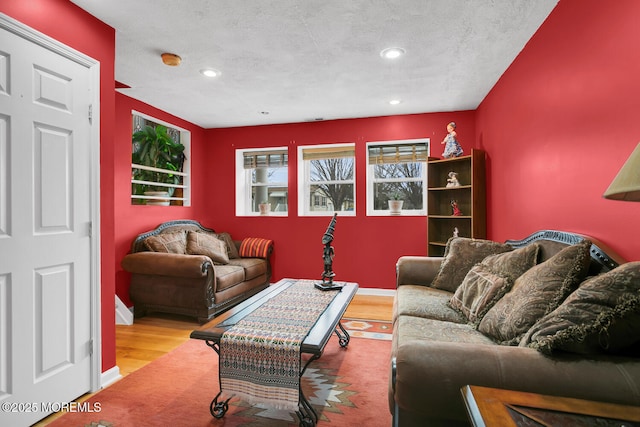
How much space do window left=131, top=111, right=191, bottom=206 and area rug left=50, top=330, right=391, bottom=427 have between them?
219 cm

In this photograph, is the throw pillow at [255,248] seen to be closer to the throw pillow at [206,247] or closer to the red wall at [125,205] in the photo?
the throw pillow at [206,247]

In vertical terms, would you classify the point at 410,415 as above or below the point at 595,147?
below

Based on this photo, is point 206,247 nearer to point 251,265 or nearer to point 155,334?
point 251,265

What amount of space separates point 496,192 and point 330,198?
2.26 m

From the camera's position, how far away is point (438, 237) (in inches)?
168

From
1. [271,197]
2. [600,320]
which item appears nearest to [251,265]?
[271,197]

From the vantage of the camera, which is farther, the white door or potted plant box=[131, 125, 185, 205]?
potted plant box=[131, 125, 185, 205]

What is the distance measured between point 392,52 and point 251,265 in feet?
9.84

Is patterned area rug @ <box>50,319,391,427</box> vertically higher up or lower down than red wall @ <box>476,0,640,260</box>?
lower down

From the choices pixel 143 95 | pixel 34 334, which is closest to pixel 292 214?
pixel 143 95

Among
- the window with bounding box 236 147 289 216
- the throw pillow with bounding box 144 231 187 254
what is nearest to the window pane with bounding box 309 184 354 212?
the window with bounding box 236 147 289 216

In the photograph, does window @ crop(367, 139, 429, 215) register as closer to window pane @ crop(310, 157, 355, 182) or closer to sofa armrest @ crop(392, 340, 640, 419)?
window pane @ crop(310, 157, 355, 182)

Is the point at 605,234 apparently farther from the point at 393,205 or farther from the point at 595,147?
the point at 393,205

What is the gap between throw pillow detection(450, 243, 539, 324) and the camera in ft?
6.20
